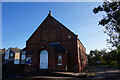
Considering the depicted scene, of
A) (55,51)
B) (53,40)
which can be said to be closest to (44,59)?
(55,51)

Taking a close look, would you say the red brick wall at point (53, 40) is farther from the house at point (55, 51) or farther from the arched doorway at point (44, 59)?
the arched doorway at point (44, 59)

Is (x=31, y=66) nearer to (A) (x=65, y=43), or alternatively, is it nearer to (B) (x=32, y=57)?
(B) (x=32, y=57)

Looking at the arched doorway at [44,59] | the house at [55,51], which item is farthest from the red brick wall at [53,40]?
the arched doorway at [44,59]

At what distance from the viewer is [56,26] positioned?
2358 cm

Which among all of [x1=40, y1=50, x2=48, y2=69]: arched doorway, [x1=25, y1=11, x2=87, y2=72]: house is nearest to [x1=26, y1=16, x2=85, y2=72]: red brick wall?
[x1=25, y1=11, x2=87, y2=72]: house

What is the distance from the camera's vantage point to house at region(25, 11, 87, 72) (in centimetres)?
1936

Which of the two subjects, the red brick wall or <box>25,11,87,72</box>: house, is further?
the red brick wall

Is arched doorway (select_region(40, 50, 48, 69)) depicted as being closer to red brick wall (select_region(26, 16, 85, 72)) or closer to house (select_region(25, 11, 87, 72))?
house (select_region(25, 11, 87, 72))

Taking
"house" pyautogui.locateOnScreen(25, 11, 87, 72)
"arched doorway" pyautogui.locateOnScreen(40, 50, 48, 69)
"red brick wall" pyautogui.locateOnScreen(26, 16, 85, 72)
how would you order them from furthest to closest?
"arched doorway" pyautogui.locateOnScreen(40, 50, 48, 69)
"red brick wall" pyautogui.locateOnScreen(26, 16, 85, 72)
"house" pyautogui.locateOnScreen(25, 11, 87, 72)

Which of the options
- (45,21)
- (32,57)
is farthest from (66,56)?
(45,21)

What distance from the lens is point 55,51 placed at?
1967 centimetres

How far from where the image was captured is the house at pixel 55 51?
762 inches

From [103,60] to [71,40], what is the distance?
151 feet

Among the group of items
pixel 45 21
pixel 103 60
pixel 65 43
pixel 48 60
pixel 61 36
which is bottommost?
pixel 103 60
